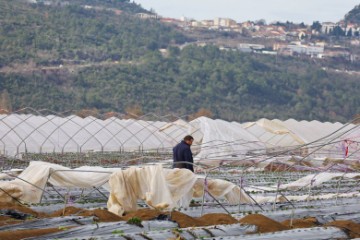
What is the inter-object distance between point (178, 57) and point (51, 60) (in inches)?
563

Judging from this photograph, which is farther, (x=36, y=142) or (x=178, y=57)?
(x=178, y=57)

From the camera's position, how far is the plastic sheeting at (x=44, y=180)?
589 inches

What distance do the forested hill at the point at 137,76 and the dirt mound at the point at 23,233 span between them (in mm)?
38779

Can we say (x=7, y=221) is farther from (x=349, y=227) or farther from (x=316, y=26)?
(x=316, y=26)

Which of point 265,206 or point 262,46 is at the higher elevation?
point 265,206

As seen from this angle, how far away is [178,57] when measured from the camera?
256 ft

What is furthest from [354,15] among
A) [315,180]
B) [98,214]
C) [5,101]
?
[98,214]

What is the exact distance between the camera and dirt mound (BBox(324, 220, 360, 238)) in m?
12.9

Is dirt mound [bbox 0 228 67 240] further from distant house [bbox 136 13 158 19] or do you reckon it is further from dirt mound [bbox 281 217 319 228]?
distant house [bbox 136 13 158 19]

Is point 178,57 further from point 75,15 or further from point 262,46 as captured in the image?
point 262,46

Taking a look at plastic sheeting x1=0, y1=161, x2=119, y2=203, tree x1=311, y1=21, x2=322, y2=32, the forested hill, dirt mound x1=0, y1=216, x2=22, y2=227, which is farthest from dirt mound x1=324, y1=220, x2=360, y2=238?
tree x1=311, y1=21, x2=322, y2=32

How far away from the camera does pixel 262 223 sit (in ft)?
41.6

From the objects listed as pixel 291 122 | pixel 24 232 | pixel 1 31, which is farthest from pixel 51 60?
pixel 24 232

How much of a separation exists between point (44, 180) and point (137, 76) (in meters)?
50.0
